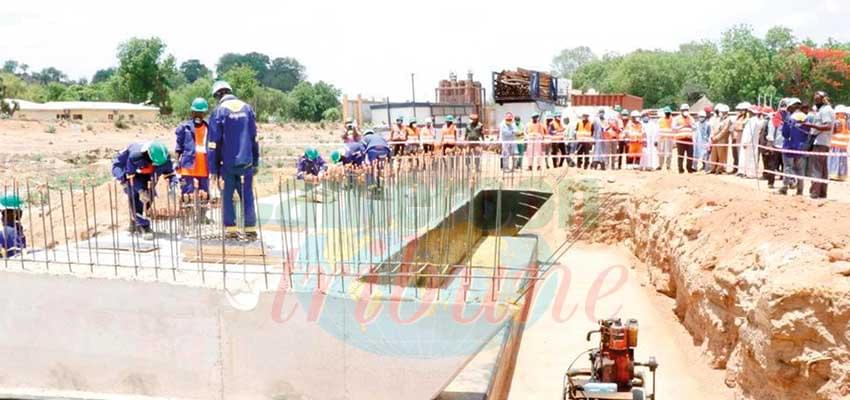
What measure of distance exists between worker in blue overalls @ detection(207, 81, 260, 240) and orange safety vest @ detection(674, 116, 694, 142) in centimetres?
1074

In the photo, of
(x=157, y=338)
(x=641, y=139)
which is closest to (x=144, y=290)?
(x=157, y=338)

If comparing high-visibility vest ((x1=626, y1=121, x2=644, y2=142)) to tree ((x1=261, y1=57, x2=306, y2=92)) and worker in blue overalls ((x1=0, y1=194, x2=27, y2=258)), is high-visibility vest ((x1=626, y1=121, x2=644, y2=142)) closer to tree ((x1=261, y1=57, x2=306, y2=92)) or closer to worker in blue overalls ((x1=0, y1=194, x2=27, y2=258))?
worker in blue overalls ((x1=0, y1=194, x2=27, y2=258))

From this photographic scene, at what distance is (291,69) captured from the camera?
145m

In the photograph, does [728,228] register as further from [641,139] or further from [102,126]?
[102,126]

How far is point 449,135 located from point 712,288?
10.1m

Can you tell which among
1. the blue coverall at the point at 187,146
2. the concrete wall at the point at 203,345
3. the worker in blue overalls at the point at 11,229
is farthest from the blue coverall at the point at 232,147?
the worker in blue overalls at the point at 11,229

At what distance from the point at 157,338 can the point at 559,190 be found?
11035mm

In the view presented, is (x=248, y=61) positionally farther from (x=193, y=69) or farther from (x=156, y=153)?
(x=156, y=153)

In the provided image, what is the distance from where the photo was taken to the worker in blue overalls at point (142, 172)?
874 centimetres

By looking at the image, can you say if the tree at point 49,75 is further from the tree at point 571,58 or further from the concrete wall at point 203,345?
the concrete wall at point 203,345

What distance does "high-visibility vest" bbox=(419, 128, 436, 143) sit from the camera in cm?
1830

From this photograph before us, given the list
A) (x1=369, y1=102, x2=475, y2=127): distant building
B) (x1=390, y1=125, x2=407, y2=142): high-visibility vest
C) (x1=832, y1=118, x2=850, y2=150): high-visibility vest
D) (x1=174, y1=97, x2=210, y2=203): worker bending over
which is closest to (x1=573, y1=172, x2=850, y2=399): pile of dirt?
(x1=832, y1=118, x2=850, y2=150): high-visibility vest

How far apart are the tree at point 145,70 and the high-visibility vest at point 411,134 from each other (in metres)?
54.8

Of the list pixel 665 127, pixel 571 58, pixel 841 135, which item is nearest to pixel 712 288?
pixel 841 135
